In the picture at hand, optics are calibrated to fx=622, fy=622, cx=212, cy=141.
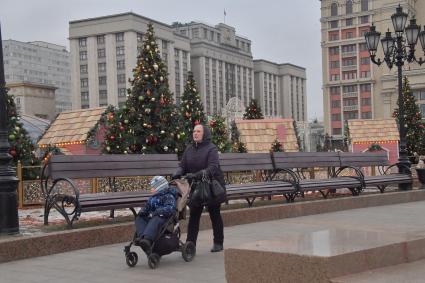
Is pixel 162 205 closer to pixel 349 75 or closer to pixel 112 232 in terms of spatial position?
pixel 112 232

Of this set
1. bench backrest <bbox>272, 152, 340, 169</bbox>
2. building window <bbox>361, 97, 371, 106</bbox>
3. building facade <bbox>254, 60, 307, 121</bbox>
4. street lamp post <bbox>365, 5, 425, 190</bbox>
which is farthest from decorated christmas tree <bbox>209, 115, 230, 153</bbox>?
building facade <bbox>254, 60, 307, 121</bbox>

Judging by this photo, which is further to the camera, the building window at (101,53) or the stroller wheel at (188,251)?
the building window at (101,53)

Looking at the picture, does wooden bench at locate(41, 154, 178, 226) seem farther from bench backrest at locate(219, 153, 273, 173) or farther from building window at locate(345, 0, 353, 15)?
building window at locate(345, 0, 353, 15)

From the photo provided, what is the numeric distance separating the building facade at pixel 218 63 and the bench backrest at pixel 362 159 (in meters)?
118

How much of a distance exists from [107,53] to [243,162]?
110 m

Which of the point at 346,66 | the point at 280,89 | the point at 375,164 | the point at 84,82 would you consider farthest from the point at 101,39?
the point at 375,164

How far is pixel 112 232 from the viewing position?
28.8 ft

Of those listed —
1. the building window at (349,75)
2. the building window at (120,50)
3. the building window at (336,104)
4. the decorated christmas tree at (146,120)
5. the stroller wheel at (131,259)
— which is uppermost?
the building window at (120,50)

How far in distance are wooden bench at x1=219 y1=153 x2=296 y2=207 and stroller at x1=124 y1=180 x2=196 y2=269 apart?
3.23 m

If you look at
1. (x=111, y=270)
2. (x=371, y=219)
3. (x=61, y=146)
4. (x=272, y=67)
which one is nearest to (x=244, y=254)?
(x=111, y=270)

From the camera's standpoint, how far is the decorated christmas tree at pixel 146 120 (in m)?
19.0

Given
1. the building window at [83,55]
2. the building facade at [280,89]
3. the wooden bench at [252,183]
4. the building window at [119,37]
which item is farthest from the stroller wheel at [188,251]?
the building facade at [280,89]

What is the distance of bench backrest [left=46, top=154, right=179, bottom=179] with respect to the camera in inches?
356

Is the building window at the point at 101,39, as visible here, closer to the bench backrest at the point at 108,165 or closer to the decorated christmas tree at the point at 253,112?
the decorated christmas tree at the point at 253,112
